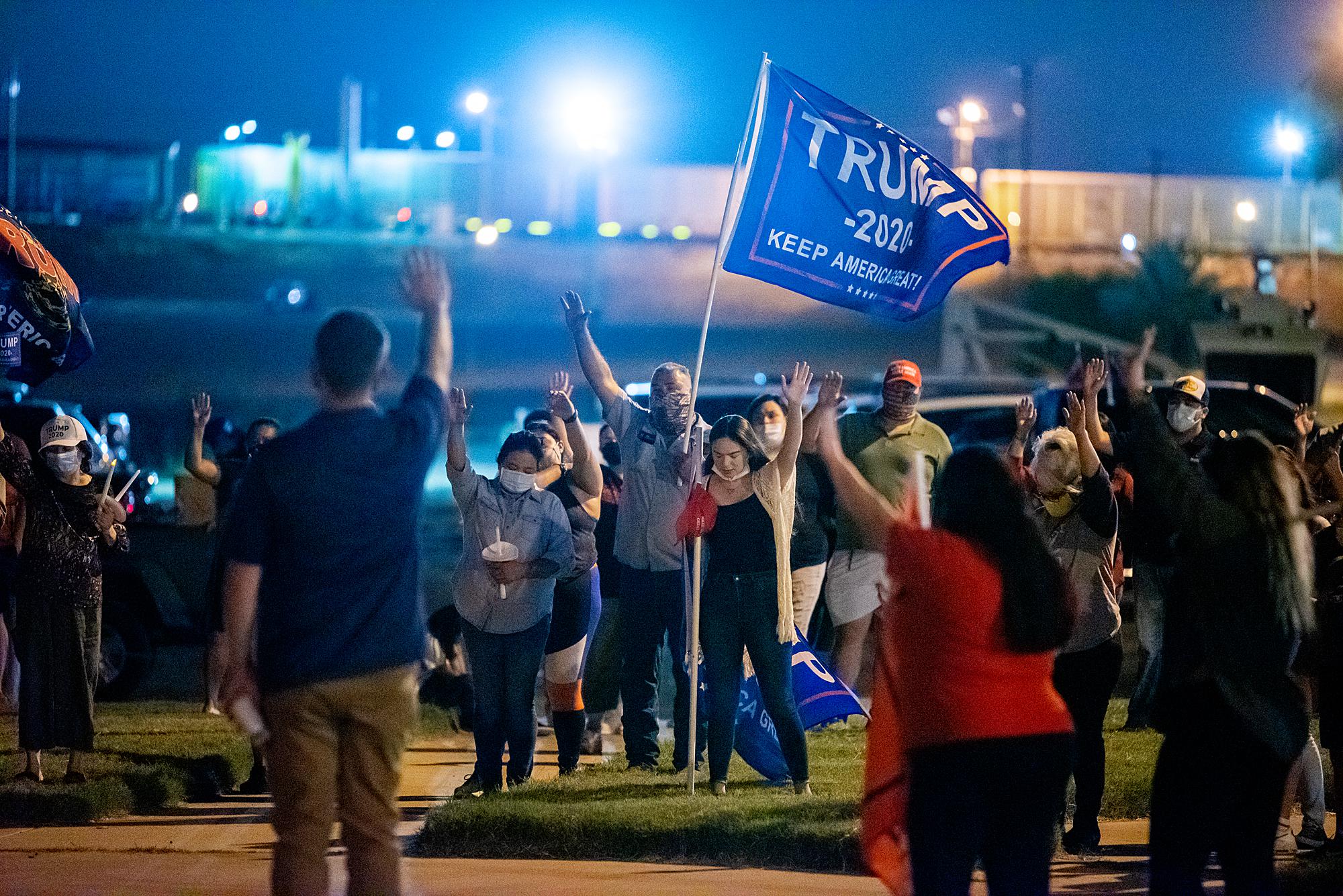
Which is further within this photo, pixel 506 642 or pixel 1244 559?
pixel 506 642

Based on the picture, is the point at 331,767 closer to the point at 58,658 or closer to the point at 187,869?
the point at 187,869

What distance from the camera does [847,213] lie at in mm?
8023

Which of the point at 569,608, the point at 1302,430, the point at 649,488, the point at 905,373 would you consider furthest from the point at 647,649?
the point at 1302,430

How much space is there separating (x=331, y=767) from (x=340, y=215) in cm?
4669

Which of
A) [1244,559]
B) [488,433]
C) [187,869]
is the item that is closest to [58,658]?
[187,869]

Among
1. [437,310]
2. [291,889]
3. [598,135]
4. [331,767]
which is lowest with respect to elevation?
[291,889]

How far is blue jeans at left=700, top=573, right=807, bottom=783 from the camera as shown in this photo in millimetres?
7695

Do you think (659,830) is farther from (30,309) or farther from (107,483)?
(30,309)

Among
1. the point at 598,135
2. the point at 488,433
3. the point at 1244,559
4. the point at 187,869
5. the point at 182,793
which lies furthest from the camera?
the point at 598,135

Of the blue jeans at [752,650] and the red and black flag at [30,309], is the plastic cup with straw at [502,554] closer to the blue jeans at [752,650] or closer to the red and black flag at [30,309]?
the blue jeans at [752,650]

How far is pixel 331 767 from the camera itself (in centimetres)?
452

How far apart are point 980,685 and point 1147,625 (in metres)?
6.22

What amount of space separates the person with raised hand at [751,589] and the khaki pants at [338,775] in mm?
3247

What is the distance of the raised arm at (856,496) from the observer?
4.70 meters
